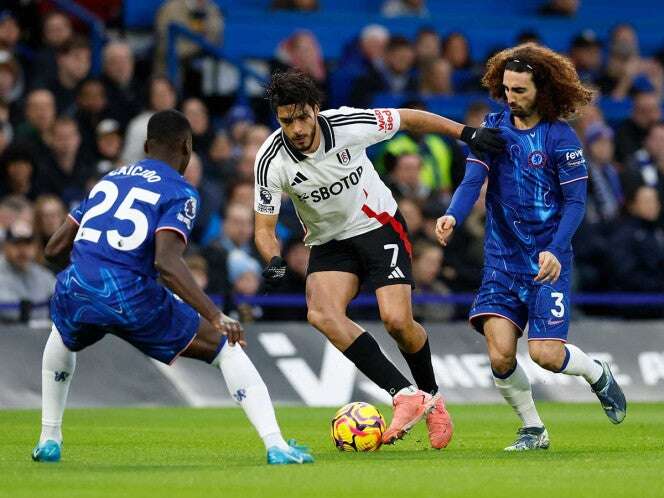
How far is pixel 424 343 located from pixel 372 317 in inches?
219

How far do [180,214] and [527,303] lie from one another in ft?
8.42

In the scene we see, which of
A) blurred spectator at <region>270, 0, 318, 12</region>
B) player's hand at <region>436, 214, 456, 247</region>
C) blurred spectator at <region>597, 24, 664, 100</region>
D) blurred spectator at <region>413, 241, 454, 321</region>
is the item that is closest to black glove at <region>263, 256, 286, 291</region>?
player's hand at <region>436, 214, 456, 247</region>

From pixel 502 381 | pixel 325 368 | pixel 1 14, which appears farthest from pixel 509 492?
pixel 1 14

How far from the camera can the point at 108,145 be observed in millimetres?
16594

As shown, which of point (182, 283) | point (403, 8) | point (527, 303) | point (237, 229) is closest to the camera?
point (182, 283)

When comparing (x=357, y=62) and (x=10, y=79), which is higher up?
(x=357, y=62)

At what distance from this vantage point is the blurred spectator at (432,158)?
1753 centimetres

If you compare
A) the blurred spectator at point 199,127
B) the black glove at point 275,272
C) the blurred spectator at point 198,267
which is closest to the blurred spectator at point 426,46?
the blurred spectator at point 199,127

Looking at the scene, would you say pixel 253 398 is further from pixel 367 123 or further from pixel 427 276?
→ pixel 427 276

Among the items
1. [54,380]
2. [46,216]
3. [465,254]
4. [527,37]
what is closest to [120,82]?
[46,216]

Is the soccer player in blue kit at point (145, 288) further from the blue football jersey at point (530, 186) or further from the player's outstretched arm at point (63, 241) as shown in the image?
the blue football jersey at point (530, 186)

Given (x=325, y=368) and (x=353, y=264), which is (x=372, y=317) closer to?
(x=325, y=368)

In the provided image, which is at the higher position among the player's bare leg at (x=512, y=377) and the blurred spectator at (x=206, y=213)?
the player's bare leg at (x=512, y=377)

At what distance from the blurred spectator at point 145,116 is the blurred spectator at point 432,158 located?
2.40 metres
